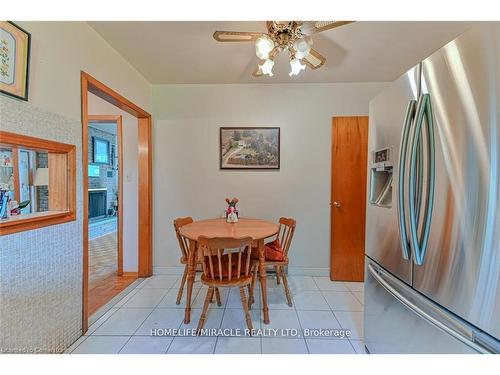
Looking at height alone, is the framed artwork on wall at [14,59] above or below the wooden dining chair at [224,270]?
above

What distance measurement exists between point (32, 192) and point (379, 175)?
2463 mm

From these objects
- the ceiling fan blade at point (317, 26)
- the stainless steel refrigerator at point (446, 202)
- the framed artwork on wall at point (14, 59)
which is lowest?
the stainless steel refrigerator at point (446, 202)

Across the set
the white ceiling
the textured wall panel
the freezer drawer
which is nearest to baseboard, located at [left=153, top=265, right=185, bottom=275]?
the textured wall panel

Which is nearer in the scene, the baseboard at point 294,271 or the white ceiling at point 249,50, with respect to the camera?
the white ceiling at point 249,50

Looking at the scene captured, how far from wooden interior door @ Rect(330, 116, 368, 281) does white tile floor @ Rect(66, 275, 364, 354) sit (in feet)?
0.82

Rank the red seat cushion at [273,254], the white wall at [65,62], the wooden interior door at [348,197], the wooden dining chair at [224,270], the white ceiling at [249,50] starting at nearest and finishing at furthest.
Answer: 1. the white wall at [65,62]
2. the wooden dining chair at [224,270]
3. the white ceiling at [249,50]
4. the red seat cushion at [273,254]
5. the wooden interior door at [348,197]

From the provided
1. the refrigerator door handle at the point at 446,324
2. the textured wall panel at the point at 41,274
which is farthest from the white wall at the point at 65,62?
the refrigerator door handle at the point at 446,324

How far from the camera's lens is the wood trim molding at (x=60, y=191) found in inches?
47.7

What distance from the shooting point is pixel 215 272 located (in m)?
1.83

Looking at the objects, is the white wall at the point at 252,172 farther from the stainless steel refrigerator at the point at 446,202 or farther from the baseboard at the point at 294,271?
the stainless steel refrigerator at the point at 446,202

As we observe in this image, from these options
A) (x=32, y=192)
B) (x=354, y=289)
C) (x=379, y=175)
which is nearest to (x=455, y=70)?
(x=379, y=175)

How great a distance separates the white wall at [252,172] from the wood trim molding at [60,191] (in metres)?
1.36
